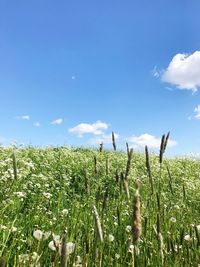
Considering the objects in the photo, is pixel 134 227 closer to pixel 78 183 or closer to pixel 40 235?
pixel 40 235

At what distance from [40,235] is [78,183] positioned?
10096 millimetres

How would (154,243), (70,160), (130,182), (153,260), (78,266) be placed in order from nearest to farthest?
(78,266)
(153,260)
(154,243)
(130,182)
(70,160)

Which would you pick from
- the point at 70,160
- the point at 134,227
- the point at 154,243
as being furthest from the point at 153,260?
the point at 70,160

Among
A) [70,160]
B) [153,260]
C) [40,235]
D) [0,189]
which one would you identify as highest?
[70,160]

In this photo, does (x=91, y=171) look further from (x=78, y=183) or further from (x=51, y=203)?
(x=51, y=203)

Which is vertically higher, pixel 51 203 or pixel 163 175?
pixel 163 175

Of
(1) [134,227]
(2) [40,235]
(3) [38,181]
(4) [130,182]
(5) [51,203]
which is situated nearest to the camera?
(1) [134,227]

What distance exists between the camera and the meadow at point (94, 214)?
321 centimetres

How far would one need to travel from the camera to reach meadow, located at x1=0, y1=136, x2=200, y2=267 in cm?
321

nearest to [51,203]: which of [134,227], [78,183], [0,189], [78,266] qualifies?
[0,189]

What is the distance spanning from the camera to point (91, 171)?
622 inches

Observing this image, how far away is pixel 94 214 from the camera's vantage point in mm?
2266

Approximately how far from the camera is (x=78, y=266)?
3432 mm

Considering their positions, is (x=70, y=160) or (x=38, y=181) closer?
(x=38, y=181)
